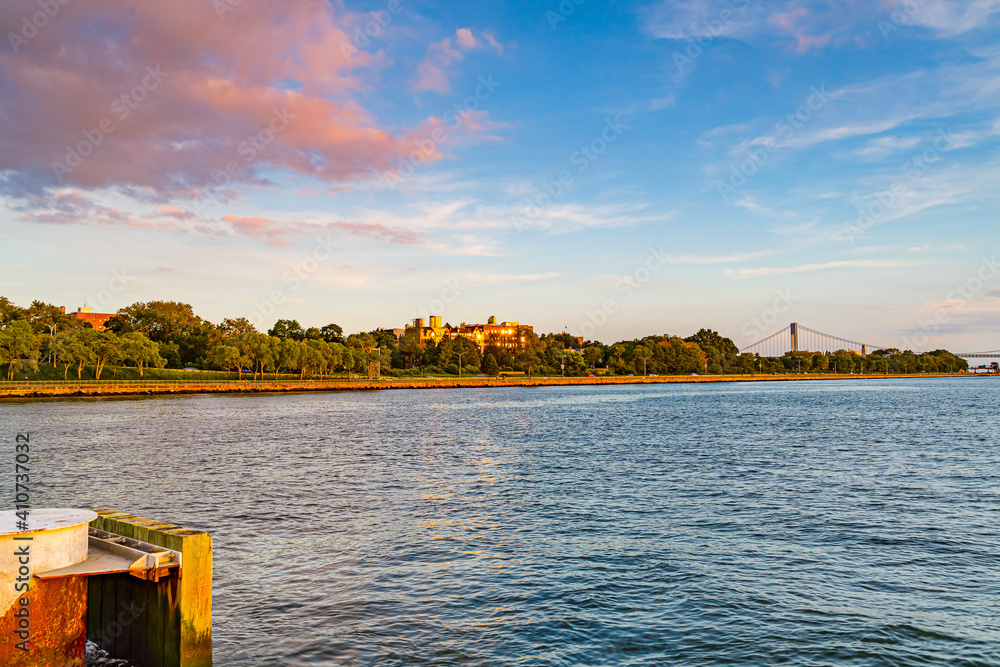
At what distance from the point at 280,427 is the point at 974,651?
175 feet

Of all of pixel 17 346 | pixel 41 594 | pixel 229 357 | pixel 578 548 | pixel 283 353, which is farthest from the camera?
pixel 283 353

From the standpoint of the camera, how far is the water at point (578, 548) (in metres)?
11.8

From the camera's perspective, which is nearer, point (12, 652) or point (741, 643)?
point (12, 652)

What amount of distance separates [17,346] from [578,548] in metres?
118

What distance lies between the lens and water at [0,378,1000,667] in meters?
11.8

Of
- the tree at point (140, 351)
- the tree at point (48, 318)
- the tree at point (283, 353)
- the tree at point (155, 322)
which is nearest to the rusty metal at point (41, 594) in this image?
the tree at point (140, 351)

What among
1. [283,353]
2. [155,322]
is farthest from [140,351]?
[155,322]

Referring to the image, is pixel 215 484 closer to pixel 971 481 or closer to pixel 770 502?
pixel 770 502

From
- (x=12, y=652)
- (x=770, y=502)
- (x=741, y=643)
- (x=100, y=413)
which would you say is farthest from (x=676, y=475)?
(x=100, y=413)

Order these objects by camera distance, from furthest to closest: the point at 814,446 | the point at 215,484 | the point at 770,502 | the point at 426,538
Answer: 1. the point at 814,446
2. the point at 215,484
3. the point at 770,502
4. the point at 426,538

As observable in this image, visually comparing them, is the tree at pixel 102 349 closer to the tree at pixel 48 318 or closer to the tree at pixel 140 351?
the tree at pixel 140 351

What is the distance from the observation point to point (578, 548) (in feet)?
58.9

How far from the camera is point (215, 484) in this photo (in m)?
27.8

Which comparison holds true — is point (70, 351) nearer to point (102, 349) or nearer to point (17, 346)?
point (102, 349)
